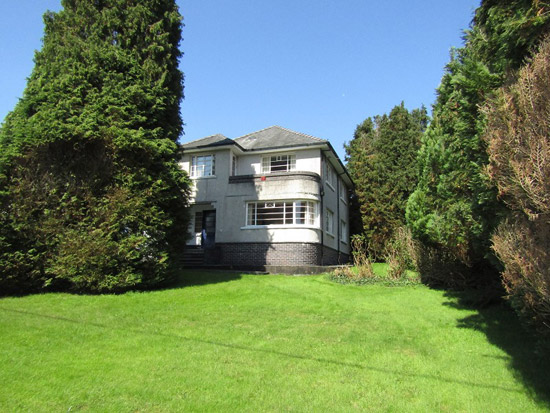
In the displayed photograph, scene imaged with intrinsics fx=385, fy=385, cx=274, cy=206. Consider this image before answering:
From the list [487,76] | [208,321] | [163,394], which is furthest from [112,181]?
[487,76]

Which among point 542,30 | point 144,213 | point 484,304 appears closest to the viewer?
point 542,30

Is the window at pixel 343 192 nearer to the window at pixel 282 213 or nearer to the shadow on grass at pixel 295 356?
the window at pixel 282 213

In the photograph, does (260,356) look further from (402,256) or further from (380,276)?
(402,256)

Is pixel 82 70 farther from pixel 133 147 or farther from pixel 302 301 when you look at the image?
pixel 302 301

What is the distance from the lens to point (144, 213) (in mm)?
11383

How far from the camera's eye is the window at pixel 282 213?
1823 cm

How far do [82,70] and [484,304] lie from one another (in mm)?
13018

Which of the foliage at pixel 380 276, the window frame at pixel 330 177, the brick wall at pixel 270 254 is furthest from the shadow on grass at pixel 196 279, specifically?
the window frame at pixel 330 177

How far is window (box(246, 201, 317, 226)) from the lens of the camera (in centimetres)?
1823

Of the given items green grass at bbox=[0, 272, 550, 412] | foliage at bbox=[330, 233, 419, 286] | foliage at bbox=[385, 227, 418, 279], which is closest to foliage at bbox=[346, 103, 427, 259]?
foliage at bbox=[385, 227, 418, 279]

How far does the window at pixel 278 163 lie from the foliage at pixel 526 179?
48.8ft

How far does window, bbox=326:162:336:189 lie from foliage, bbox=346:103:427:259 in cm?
295

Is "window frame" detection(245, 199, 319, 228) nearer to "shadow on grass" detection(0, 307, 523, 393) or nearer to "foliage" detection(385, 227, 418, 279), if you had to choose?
"foliage" detection(385, 227, 418, 279)

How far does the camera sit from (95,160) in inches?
451
